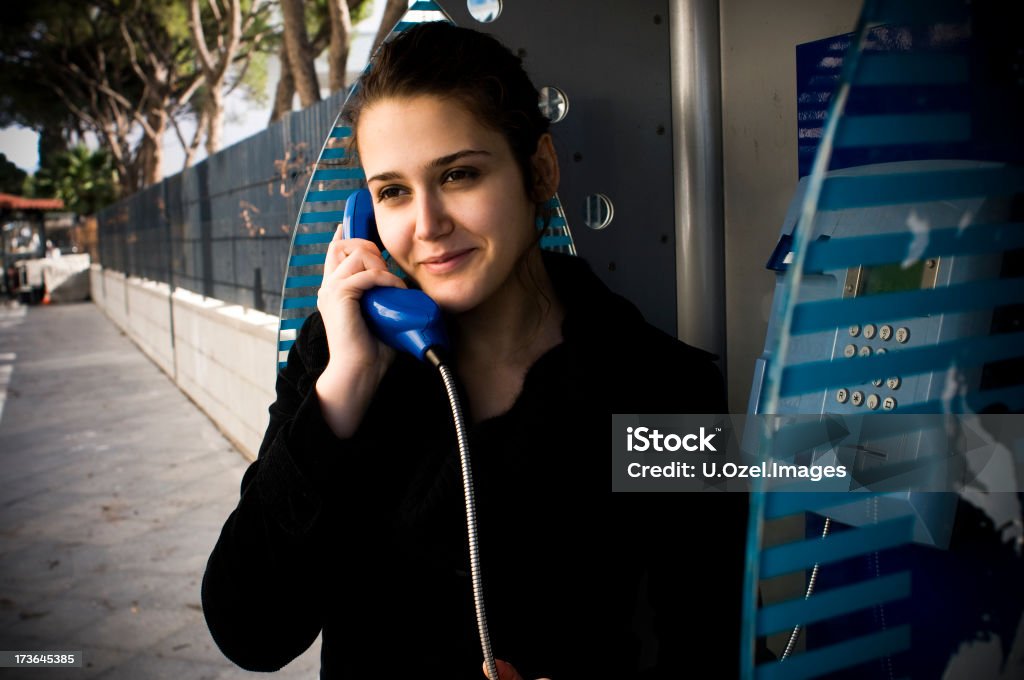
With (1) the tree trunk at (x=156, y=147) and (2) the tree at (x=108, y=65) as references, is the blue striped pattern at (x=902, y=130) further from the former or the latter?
(1) the tree trunk at (x=156, y=147)

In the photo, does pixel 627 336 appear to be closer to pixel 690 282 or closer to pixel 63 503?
pixel 690 282

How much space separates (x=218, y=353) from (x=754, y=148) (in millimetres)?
5027

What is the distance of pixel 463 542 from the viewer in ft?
3.91

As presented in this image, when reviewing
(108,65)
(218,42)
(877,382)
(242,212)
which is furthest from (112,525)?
(108,65)

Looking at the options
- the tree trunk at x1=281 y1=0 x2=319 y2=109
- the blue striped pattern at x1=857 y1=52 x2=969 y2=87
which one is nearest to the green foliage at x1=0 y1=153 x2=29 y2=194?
the tree trunk at x1=281 y1=0 x2=319 y2=109

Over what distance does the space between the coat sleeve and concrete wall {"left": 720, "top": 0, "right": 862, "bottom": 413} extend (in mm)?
900

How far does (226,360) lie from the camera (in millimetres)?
5828

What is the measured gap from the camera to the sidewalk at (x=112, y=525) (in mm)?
2939

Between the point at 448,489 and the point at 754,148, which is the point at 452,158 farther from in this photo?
the point at 754,148

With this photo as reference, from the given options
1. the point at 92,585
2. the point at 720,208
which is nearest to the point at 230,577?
the point at 720,208

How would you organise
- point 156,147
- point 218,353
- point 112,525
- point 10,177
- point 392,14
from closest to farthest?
point 112,525
point 392,14
point 218,353
point 156,147
point 10,177

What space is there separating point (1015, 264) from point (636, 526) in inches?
24.1

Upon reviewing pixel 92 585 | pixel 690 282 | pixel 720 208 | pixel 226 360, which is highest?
pixel 720 208

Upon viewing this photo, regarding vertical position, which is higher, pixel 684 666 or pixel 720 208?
pixel 720 208
